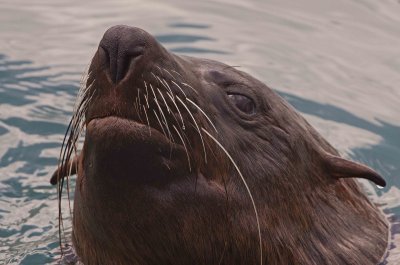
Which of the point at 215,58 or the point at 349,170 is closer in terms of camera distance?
the point at 349,170

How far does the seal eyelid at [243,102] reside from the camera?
577 centimetres

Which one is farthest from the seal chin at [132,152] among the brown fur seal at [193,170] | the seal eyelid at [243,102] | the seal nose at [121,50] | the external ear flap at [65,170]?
the seal eyelid at [243,102]

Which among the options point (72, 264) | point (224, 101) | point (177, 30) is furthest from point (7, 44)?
point (224, 101)

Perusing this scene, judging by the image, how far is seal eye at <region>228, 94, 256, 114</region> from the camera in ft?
18.9

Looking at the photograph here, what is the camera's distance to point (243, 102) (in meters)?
5.82

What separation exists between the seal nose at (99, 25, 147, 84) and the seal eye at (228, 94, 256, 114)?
0.87 m

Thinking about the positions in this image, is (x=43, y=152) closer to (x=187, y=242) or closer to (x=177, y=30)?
(x=177, y=30)

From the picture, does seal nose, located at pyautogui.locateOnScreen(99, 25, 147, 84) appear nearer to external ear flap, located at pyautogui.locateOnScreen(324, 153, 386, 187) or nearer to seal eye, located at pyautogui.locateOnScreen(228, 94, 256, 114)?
seal eye, located at pyautogui.locateOnScreen(228, 94, 256, 114)

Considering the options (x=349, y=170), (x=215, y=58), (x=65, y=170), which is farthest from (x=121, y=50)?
(x=215, y=58)

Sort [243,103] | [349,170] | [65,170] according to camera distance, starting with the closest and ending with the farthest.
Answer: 1. [243,103]
2. [65,170]
3. [349,170]

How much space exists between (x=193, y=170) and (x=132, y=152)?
1.11ft

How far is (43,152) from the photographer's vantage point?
9.13m

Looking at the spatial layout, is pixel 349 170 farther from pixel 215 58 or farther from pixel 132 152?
pixel 215 58

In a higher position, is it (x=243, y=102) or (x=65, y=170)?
(x=243, y=102)
